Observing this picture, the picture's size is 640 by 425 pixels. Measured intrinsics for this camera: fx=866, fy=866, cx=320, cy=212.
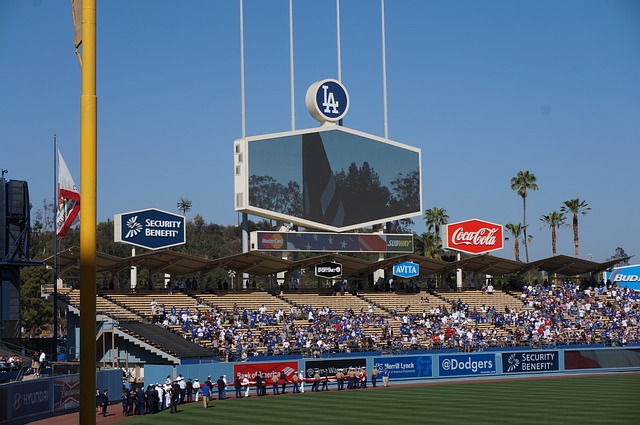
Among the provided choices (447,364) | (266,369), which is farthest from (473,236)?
(266,369)

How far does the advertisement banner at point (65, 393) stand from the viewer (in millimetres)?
35781

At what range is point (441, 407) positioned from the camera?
35.3 m

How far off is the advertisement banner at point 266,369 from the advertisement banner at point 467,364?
34.7 ft

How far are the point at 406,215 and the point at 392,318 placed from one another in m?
8.36

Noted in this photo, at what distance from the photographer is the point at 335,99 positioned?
61.7 meters

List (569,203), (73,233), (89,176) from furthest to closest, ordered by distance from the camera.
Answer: (73,233) < (569,203) < (89,176)

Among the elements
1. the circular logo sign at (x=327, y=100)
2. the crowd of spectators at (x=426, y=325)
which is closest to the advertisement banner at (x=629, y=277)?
the crowd of spectators at (x=426, y=325)

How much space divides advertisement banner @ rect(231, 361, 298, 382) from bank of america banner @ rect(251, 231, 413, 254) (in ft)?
50.5

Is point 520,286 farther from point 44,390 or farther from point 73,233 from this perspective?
point 73,233

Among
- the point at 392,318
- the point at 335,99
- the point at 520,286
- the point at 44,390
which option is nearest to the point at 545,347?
the point at 392,318

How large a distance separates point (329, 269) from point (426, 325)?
789 cm

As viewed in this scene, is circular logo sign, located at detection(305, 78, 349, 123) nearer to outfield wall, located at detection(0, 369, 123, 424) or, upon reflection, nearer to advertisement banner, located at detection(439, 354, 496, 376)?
advertisement banner, located at detection(439, 354, 496, 376)

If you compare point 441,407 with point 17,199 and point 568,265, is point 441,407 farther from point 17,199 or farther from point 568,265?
point 568,265

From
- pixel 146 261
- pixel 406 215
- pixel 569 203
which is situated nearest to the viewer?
pixel 146 261
